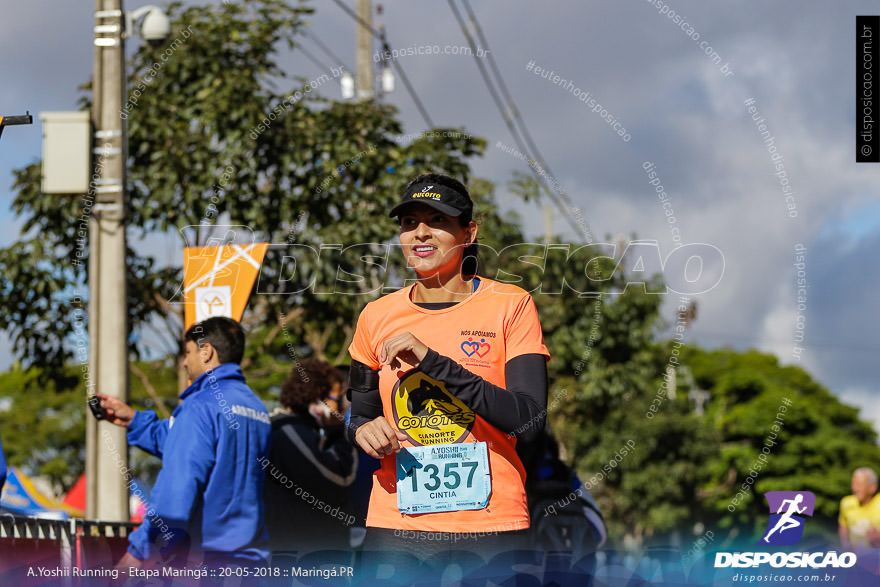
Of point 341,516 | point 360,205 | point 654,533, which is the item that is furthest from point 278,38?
point 654,533

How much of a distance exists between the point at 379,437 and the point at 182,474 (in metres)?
1.57

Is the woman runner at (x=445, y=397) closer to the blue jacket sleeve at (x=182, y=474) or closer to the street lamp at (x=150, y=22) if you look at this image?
the blue jacket sleeve at (x=182, y=474)

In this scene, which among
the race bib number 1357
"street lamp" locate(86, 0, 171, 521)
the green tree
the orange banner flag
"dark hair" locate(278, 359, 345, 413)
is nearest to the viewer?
the race bib number 1357

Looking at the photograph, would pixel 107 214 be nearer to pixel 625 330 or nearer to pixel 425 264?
pixel 425 264

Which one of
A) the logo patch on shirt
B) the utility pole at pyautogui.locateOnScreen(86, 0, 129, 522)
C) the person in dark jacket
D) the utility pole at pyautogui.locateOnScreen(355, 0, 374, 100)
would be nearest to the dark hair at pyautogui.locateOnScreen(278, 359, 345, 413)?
the person in dark jacket

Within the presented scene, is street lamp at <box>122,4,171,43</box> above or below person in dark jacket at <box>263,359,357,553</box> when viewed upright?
above

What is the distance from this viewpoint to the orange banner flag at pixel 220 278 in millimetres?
6191

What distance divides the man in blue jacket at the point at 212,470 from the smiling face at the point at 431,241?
5.00 feet

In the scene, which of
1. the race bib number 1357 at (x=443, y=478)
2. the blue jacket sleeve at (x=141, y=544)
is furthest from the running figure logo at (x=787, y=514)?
the blue jacket sleeve at (x=141, y=544)

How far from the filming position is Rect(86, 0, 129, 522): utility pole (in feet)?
24.6

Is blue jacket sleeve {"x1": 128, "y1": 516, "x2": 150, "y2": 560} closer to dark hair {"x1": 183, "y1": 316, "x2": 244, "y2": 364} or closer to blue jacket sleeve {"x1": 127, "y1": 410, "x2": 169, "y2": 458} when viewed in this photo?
dark hair {"x1": 183, "y1": 316, "x2": 244, "y2": 364}

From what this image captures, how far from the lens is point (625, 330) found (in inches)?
561

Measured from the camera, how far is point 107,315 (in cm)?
766

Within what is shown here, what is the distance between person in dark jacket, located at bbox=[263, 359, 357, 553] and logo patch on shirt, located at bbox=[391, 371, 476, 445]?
229 centimetres
